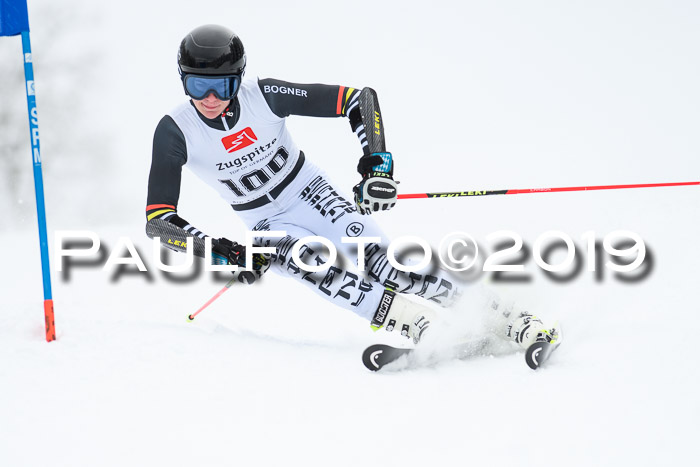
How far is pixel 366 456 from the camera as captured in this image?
76.7 inches

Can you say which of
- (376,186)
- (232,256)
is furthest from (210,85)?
(376,186)

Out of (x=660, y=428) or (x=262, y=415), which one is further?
(x=262, y=415)

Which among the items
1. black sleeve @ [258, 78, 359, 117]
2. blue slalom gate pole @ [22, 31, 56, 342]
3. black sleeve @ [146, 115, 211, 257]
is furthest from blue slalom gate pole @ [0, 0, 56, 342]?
black sleeve @ [258, 78, 359, 117]

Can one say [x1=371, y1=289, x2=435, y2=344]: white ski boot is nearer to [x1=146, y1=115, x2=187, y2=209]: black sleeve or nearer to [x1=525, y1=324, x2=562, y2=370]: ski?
[x1=525, y1=324, x2=562, y2=370]: ski

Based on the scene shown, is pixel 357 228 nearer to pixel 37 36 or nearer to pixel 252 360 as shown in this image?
pixel 252 360

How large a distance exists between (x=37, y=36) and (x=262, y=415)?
13884mm

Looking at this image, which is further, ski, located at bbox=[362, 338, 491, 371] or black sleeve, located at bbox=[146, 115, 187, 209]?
black sleeve, located at bbox=[146, 115, 187, 209]

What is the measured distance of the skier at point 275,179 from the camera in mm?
3074

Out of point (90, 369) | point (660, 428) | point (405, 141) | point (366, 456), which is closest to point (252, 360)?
point (90, 369)

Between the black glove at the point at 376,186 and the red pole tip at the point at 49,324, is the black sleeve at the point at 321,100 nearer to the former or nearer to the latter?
the black glove at the point at 376,186

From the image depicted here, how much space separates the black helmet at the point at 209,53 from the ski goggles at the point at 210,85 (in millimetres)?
26

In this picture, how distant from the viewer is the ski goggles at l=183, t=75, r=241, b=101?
307 centimetres

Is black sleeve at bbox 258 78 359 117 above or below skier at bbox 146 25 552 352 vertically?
above

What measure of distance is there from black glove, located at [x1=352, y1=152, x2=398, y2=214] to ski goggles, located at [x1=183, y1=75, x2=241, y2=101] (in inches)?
29.4
